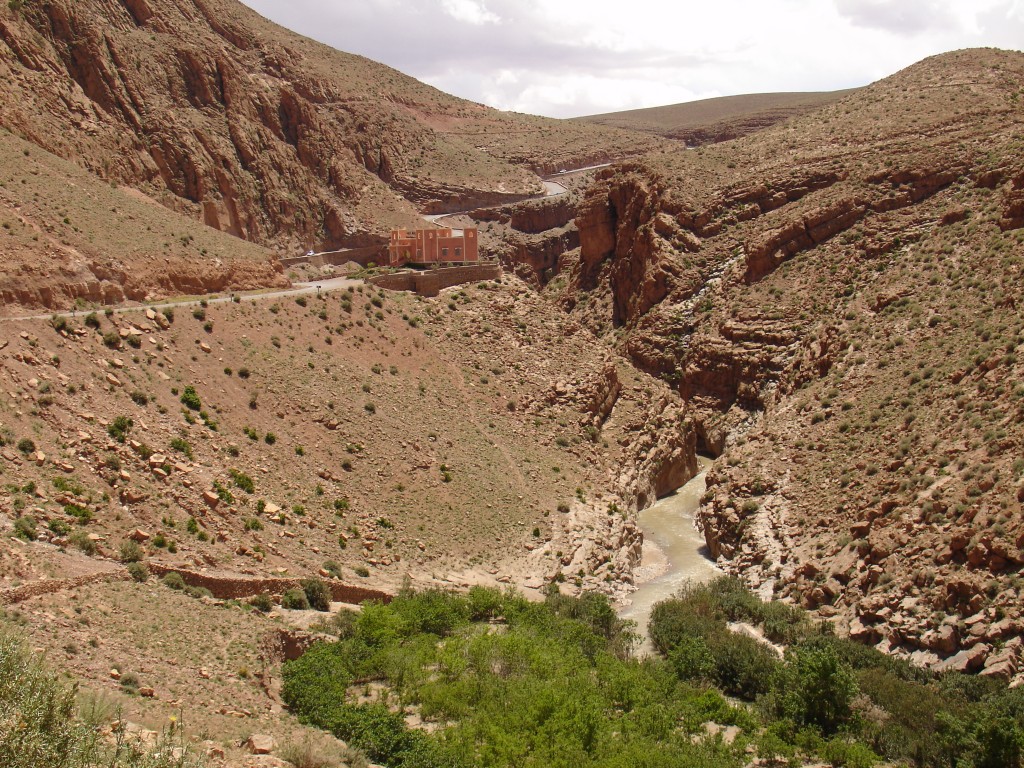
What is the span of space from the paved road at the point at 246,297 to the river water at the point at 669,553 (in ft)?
58.1

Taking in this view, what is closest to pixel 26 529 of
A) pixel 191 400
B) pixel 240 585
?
pixel 240 585

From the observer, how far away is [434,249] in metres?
51.0

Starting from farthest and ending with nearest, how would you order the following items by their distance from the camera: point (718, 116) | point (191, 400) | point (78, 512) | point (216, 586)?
point (718, 116) < point (191, 400) < point (216, 586) < point (78, 512)

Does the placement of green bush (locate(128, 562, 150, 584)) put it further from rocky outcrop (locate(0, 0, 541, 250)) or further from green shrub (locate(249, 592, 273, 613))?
rocky outcrop (locate(0, 0, 541, 250))

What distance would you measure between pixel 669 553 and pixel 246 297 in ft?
67.3

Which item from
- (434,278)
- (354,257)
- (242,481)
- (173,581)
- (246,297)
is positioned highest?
(354,257)

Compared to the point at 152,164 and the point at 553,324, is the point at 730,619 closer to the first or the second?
the point at 553,324

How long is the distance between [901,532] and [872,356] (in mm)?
12799

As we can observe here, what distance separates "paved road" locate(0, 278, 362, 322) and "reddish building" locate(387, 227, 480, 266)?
4557mm

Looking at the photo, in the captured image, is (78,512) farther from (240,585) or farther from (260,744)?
(260,744)

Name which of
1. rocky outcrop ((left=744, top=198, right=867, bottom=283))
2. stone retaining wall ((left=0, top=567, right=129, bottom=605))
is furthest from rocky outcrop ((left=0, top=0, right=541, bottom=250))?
stone retaining wall ((left=0, top=567, right=129, bottom=605))

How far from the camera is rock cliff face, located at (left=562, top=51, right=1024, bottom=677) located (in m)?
27.8

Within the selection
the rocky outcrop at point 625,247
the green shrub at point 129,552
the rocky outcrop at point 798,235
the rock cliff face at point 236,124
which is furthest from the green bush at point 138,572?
the rocky outcrop at point 798,235

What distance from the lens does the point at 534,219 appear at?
261ft
